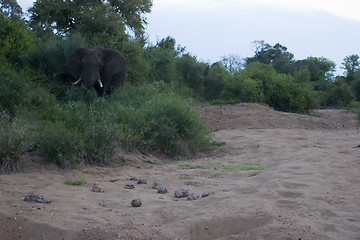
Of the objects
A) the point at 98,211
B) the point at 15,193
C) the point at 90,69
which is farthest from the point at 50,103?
the point at 98,211

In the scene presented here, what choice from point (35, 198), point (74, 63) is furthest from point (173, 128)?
Result: point (35, 198)

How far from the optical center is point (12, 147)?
6.28 m

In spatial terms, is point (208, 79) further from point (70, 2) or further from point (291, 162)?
point (291, 162)

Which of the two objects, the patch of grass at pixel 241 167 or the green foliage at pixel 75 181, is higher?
the patch of grass at pixel 241 167

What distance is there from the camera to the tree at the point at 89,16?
594 inches

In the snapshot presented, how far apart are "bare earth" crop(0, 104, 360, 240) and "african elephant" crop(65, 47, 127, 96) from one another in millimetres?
3753

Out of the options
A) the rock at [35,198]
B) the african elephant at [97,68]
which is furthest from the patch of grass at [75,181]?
the african elephant at [97,68]

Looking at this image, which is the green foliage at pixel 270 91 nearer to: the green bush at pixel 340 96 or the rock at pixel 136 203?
the green bush at pixel 340 96

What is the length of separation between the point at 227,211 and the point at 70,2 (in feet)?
48.0

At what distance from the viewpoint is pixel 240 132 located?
13.2m

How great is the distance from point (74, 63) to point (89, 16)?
15.5 ft

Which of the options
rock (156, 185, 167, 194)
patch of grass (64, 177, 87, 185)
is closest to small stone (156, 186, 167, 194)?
rock (156, 185, 167, 194)

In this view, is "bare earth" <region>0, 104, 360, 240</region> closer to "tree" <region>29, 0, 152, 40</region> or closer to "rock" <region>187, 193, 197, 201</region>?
"rock" <region>187, 193, 197, 201</region>

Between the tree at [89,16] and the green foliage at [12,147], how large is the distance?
8.41 metres
